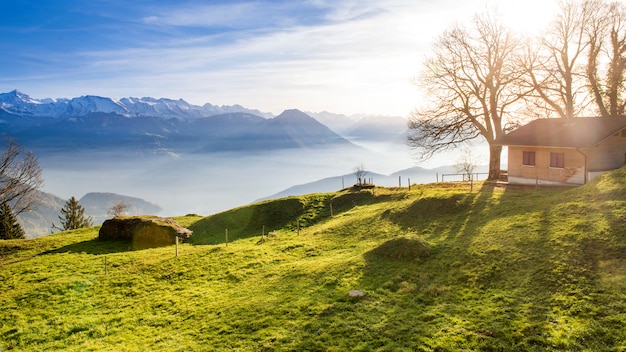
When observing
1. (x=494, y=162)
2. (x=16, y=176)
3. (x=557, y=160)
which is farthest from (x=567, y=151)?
(x=16, y=176)

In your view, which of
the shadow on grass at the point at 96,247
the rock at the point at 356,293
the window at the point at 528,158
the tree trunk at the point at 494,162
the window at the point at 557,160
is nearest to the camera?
the rock at the point at 356,293

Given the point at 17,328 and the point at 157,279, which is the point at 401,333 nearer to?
the point at 157,279

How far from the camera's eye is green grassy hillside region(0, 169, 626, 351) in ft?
51.9

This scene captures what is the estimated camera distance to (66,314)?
2370cm

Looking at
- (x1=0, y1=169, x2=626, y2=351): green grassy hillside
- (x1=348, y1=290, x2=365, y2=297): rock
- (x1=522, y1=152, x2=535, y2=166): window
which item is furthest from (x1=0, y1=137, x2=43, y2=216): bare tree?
(x1=522, y1=152, x2=535, y2=166): window

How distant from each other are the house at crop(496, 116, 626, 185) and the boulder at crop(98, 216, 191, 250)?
41.9m

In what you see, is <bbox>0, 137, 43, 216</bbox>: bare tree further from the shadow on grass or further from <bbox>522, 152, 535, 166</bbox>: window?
<bbox>522, 152, 535, 166</bbox>: window

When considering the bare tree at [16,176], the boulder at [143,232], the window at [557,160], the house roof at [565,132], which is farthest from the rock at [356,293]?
the bare tree at [16,176]

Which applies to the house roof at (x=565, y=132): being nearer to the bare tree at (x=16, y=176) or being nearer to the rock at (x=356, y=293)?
the rock at (x=356, y=293)

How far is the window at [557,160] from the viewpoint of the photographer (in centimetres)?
4525

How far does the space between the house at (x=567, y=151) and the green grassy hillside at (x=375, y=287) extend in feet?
45.4

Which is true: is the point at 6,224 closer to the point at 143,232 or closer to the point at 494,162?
the point at 143,232

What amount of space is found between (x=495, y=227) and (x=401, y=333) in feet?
46.4

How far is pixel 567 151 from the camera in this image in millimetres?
44656
